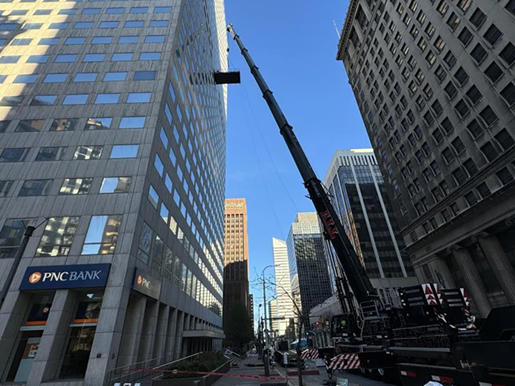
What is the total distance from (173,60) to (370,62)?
42.3 metres

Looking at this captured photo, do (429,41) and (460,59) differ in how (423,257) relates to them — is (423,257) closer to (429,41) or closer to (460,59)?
(460,59)

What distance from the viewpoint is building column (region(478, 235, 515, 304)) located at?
27.7 meters

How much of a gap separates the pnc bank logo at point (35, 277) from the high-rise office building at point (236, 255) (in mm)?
117152

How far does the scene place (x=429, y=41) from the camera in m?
38.6

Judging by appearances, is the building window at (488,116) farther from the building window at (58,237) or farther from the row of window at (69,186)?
the building window at (58,237)

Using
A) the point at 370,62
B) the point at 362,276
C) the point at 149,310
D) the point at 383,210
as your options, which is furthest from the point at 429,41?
the point at 383,210

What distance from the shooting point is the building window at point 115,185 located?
874 inches

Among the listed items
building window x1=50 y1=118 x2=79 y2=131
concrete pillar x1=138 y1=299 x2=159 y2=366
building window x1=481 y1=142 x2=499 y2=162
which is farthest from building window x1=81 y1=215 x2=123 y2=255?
building window x1=481 y1=142 x2=499 y2=162

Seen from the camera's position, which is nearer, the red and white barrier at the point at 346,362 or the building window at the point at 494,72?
the red and white barrier at the point at 346,362

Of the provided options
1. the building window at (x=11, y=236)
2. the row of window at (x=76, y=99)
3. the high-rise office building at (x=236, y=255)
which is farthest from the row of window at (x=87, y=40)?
the high-rise office building at (x=236, y=255)

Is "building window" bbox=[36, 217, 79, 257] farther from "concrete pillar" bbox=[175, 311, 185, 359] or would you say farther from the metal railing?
"concrete pillar" bbox=[175, 311, 185, 359]

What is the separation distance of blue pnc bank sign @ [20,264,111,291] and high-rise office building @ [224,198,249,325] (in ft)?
384

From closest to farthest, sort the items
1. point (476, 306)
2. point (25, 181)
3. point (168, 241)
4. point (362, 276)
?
1. point (362, 276)
2. point (25, 181)
3. point (168, 241)
4. point (476, 306)

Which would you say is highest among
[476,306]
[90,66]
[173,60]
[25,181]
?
[173,60]
